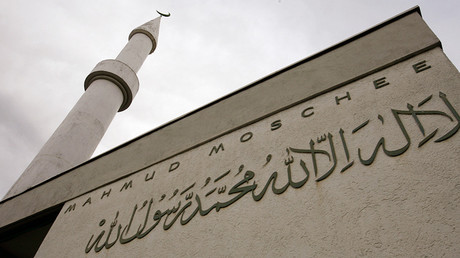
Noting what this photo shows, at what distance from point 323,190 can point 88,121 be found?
21.9 feet

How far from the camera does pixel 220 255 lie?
2439 mm

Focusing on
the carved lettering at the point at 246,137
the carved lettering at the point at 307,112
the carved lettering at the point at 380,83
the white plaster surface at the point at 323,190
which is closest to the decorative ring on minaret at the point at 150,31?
the white plaster surface at the point at 323,190

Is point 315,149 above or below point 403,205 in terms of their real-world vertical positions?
above

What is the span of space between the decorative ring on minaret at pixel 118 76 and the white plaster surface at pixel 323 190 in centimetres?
609

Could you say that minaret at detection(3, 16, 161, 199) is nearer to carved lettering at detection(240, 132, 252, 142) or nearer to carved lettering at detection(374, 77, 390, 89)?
carved lettering at detection(240, 132, 252, 142)

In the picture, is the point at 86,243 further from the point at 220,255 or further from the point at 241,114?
the point at 241,114

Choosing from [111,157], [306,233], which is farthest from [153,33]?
[306,233]

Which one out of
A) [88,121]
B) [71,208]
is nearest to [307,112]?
[71,208]

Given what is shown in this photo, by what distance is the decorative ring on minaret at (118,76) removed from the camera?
30.2 feet

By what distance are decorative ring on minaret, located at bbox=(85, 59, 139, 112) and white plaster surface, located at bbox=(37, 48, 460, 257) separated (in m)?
6.09

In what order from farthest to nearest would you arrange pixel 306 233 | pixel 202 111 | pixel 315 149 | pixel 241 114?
1. pixel 202 111
2. pixel 241 114
3. pixel 315 149
4. pixel 306 233

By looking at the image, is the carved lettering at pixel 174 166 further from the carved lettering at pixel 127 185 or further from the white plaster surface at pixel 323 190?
the carved lettering at pixel 127 185

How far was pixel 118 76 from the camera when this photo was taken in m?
9.28

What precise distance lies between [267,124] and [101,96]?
6373mm
